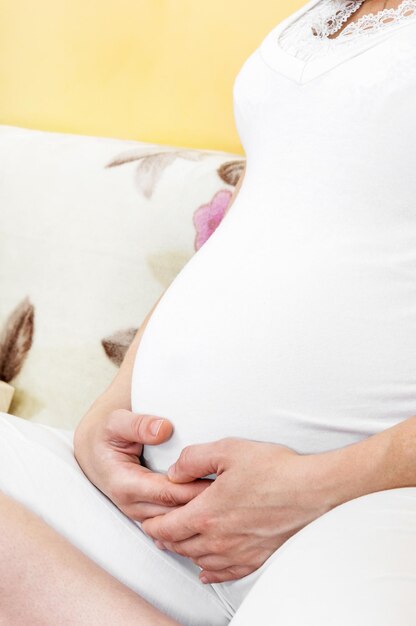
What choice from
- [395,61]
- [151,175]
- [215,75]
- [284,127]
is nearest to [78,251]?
[151,175]

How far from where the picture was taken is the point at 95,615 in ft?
2.39

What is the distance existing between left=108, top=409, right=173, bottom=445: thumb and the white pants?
7 cm

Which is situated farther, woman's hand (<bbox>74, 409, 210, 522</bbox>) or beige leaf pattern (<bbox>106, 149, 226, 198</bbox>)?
beige leaf pattern (<bbox>106, 149, 226, 198</bbox>)

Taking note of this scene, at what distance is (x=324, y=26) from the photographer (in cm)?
103

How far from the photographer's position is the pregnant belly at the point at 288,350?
2.56ft

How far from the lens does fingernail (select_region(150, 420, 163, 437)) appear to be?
841 mm

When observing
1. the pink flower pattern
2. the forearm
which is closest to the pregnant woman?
the forearm

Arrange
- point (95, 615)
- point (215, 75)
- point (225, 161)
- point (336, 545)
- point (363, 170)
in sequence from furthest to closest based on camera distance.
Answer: point (215, 75) → point (225, 161) → point (363, 170) → point (95, 615) → point (336, 545)

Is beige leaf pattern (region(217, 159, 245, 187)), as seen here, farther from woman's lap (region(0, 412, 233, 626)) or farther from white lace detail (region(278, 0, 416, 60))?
woman's lap (region(0, 412, 233, 626))

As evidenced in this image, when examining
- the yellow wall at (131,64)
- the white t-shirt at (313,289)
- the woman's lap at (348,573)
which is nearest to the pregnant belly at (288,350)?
the white t-shirt at (313,289)

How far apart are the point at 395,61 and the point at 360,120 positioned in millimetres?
64

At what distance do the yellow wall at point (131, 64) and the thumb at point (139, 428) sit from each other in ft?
2.27

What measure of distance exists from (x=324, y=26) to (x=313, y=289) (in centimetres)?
38

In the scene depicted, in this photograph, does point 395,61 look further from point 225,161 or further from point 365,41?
point 225,161
